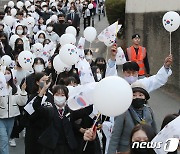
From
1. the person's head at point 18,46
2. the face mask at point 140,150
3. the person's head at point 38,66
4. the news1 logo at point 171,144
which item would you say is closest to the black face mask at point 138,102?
the face mask at point 140,150

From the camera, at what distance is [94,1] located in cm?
2502

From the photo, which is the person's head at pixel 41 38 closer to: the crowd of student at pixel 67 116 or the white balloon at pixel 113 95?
Result: the crowd of student at pixel 67 116

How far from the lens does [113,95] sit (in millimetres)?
4559

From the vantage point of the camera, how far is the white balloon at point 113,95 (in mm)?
4559

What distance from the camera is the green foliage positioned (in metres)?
16.4

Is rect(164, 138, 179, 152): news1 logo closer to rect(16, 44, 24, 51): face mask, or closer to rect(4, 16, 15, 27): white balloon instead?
rect(16, 44, 24, 51): face mask

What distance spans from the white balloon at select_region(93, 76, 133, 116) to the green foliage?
1207 cm

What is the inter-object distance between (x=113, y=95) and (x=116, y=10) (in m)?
12.2

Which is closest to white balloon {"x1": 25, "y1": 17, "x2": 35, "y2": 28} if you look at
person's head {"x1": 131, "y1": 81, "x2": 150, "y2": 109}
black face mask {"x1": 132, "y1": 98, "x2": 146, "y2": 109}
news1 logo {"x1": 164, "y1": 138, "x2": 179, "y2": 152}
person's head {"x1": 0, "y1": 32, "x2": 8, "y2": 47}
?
person's head {"x1": 0, "y1": 32, "x2": 8, "y2": 47}

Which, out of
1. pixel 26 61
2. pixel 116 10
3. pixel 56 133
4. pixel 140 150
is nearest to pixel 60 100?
pixel 56 133

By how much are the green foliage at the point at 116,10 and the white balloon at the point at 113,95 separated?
1207 centimetres

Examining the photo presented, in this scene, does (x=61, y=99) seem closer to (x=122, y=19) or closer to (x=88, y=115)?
(x=88, y=115)

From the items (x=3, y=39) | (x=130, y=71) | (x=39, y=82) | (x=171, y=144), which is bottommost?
(x=171, y=144)

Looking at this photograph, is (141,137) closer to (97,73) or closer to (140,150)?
(140,150)
